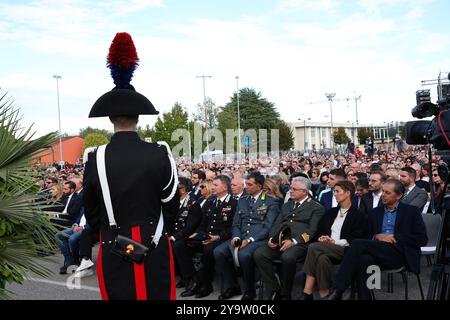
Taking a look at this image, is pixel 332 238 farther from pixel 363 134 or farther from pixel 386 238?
pixel 363 134

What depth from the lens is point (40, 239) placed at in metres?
3.91

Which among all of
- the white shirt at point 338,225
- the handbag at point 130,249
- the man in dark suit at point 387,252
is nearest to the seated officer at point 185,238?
the white shirt at point 338,225

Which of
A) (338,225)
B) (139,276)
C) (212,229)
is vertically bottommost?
(212,229)

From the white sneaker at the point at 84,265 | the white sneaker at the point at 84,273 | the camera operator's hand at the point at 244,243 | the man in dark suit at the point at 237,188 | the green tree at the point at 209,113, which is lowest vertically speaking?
the white sneaker at the point at 84,273

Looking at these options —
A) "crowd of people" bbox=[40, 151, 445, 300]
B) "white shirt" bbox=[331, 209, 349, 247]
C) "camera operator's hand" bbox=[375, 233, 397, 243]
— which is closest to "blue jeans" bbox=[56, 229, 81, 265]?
"crowd of people" bbox=[40, 151, 445, 300]

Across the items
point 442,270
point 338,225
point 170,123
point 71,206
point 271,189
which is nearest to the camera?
point 442,270

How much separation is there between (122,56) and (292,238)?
12.9 feet

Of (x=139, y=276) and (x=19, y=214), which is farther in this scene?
(x=19, y=214)

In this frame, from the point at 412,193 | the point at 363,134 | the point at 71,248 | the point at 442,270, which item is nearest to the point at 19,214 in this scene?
the point at 442,270

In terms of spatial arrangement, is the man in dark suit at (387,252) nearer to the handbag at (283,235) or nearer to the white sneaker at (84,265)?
the handbag at (283,235)

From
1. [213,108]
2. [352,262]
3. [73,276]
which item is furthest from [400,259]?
[213,108]

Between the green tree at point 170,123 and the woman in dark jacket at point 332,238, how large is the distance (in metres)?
47.5

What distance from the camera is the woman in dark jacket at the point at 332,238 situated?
18.9 feet

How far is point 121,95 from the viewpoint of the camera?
3109mm
